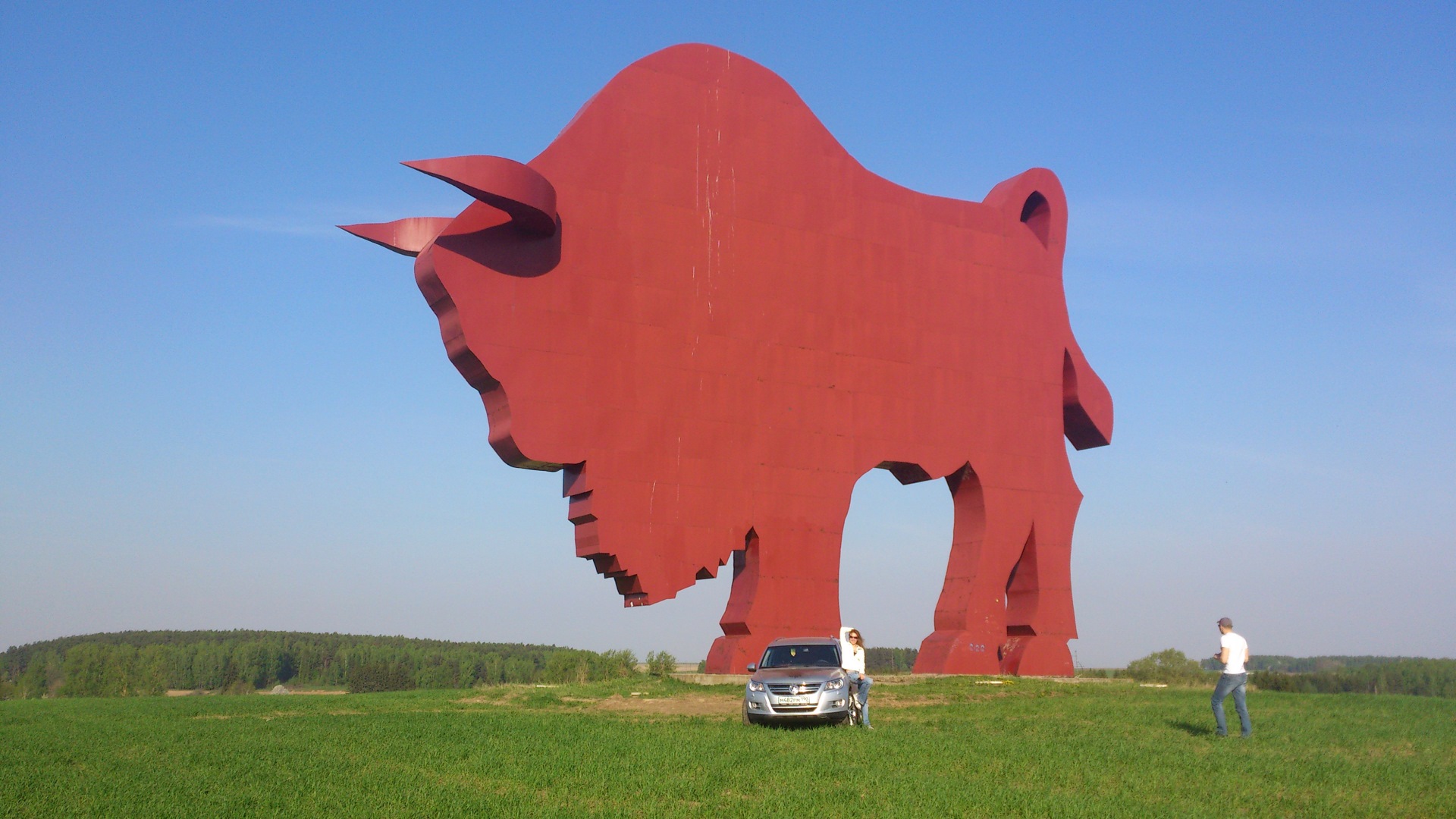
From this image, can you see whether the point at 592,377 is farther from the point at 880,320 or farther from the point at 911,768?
the point at 911,768

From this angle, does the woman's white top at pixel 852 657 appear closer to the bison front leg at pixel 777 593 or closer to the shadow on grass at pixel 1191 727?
the shadow on grass at pixel 1191 727

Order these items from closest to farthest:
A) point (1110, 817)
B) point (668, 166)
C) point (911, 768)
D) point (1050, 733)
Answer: point (1110, 817) → point (911, 768) → point (1050, 733) → point (668, 166)

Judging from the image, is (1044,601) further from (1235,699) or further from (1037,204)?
(1235,699)

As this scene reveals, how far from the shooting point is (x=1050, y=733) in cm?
1460

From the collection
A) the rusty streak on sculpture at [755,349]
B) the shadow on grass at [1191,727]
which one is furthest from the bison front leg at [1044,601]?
the shadow on grass at [1191,727]

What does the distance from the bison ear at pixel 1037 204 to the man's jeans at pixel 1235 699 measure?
1347 centimetres

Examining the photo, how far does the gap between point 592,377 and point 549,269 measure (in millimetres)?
1955

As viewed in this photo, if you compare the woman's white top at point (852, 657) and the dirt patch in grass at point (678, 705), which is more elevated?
the woman's white top at point (852, 657)

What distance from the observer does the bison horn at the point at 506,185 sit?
18109 millimetres

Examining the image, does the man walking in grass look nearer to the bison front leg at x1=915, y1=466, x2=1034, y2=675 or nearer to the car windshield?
the car windshield

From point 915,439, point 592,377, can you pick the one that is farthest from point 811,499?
point 592,377

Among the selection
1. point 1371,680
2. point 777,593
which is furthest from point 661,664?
point 1371,680

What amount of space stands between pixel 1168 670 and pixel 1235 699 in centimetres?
1760

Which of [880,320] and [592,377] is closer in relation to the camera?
[592,377]
